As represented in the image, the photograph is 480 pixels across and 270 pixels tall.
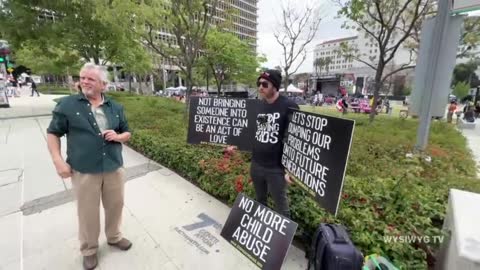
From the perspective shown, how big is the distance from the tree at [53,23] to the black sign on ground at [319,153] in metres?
9.95

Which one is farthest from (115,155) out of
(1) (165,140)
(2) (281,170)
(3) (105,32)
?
(3) (105,32)

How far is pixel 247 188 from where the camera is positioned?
3.05 metres

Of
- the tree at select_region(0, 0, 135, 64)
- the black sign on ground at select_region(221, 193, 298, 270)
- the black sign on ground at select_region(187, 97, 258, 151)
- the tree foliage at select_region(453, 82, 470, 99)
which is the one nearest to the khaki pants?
the black sign on ground at select_region(221, 193, 298, 270)

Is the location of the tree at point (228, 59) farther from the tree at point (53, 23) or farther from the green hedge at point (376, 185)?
the green hedge at point (376, 185)

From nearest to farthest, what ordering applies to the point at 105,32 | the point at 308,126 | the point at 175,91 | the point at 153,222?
the point at 308,126
the point at 153,222
the point at 105,32
the point at 175,91

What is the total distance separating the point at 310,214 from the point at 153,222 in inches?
73.2

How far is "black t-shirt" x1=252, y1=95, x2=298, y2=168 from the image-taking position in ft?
7.22

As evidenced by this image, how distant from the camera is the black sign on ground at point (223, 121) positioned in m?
3.28

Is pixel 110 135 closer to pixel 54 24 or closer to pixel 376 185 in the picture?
pixel 376 185

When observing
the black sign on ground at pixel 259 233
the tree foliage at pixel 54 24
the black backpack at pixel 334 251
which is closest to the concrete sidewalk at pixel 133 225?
the black sign on ground at pixel 259 233

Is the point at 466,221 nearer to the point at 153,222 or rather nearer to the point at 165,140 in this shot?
the point at 153,222

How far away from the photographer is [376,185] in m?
2.98

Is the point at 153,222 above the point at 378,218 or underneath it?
underneath

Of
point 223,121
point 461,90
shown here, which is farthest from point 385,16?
point 461,90
